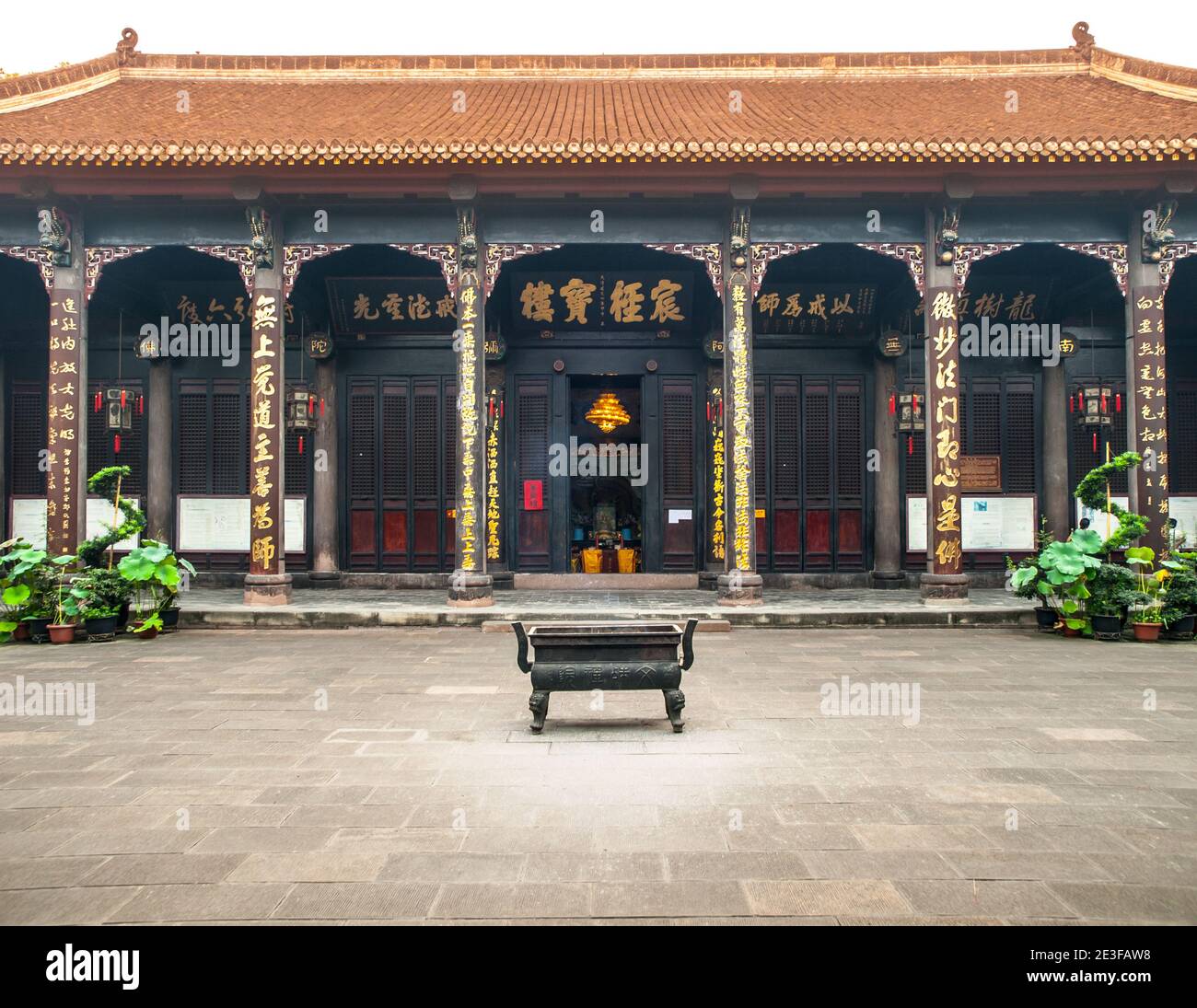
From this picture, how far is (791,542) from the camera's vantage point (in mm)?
11141

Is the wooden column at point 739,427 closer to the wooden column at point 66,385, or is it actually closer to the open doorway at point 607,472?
the open doorway at point 607,472

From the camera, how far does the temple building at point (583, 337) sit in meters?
8.80

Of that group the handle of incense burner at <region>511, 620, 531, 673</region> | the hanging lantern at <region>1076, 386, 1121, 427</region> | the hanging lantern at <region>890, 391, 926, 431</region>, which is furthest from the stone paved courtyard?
the hanging lantern at <region>1076, 386, 1121, 427</region>

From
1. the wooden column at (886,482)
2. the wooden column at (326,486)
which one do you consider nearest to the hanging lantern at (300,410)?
the wooden column at (326,486)

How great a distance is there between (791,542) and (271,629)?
6.93 meters

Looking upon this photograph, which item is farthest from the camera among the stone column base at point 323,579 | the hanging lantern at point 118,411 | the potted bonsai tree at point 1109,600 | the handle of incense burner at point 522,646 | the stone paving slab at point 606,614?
the stone column base at point 323,579

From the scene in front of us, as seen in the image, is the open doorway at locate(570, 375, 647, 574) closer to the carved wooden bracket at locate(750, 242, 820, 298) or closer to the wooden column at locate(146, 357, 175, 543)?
the carved wooden bracket at locate(750, 242, 820, 298)

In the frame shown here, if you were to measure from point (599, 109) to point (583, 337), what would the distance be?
297cm

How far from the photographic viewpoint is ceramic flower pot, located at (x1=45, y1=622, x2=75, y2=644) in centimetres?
730

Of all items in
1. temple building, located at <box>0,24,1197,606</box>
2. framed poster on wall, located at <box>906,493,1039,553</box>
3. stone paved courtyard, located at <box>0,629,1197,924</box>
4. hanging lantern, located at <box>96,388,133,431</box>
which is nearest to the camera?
stone paved courtyard, located at <box>0,629,1197,924</box>

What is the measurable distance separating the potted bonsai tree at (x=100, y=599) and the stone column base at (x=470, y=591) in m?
3.21

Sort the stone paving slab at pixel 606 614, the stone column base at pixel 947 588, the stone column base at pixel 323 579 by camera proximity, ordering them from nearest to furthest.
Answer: the stone paving slab at pixel 606 614
the stone column base at pixel 947 588
the stone column base at pixel 323 579

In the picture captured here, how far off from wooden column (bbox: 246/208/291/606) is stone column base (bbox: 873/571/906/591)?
7746 mm

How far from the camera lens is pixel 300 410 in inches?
392
